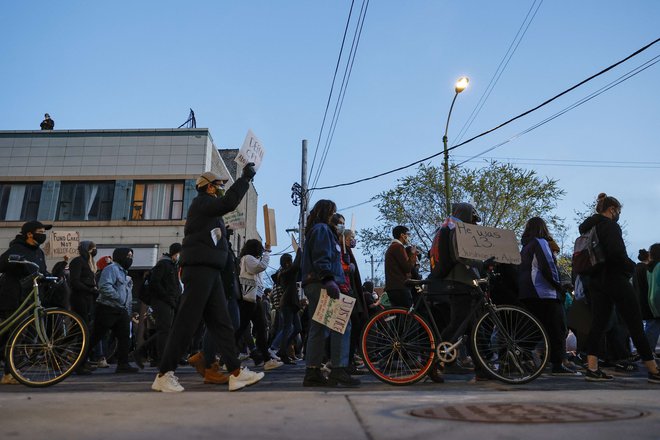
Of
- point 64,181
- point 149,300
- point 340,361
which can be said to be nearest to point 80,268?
point 149,300

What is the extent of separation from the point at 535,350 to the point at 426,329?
101 cm

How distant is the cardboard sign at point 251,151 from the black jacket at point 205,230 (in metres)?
1.40

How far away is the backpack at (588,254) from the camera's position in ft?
17.0

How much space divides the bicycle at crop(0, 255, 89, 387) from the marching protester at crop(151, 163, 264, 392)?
3.67 feet

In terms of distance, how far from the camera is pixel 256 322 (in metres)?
7.46

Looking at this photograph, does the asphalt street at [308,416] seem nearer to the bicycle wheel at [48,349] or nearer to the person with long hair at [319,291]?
the person with long hair at [319,291]

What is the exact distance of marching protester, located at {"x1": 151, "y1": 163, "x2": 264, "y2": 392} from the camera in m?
4.14

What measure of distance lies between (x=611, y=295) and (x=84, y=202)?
72.3 ft

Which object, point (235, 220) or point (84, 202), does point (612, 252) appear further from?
point (84, 202)

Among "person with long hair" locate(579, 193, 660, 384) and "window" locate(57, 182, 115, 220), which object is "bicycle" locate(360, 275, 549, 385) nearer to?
"person with long hair" locate(579, 193, 660, 384)

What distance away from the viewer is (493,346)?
4.73m

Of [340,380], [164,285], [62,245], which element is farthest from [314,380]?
[62,245]

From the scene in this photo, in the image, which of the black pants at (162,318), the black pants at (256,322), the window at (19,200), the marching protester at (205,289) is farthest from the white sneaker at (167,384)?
the window at (19,200)

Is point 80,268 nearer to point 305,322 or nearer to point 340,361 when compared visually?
point 340,361
